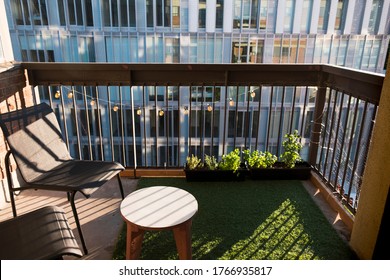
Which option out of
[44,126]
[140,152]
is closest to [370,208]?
[44,126]

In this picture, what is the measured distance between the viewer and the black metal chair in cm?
205

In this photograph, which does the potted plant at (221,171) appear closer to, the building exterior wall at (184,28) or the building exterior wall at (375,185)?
the building exterior wall at (375,185)

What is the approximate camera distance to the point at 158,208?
1783 millimetres

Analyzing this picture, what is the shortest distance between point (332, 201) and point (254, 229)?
86cm

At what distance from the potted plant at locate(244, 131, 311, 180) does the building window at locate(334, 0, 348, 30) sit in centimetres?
1193

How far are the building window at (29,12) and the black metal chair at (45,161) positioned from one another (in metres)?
12.2

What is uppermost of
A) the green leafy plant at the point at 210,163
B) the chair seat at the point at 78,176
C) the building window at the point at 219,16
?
the building window at the point at 219,16

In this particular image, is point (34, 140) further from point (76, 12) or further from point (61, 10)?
point (61, 10)

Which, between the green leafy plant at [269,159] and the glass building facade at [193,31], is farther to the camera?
the glass building facade at [193,31]

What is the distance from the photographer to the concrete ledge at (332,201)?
234cm

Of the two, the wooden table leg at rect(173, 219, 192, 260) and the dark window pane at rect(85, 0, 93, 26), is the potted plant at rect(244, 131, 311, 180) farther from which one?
the dark window pane at rect(85, 0, 93, 26)

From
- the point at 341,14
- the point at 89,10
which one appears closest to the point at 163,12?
the point at 89,10

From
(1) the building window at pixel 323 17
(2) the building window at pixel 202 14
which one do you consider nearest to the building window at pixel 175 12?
(2) the building window at pixel 202 14

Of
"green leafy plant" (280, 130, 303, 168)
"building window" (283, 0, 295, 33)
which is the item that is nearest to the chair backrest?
"green leafy plant" (280, 130, 303, 168)
